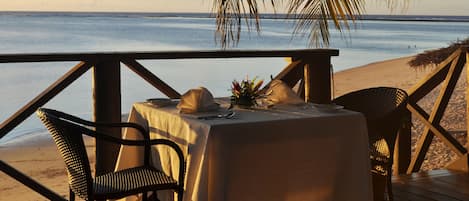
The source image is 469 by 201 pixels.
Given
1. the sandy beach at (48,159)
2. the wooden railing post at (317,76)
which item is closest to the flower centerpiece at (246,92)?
the wooden railing post at (317,76)

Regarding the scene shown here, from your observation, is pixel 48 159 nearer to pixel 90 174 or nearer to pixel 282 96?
pixel 282 96

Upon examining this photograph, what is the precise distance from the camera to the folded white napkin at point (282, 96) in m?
3.15

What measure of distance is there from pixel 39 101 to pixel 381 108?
1949 millimetres

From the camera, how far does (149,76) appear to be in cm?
387

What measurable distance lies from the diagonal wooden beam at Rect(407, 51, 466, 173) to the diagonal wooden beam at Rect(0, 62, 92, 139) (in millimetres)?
2553

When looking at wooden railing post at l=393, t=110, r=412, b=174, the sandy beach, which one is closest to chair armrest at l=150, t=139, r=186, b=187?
wooden railing post at l=393, t=110, r=412, b=174

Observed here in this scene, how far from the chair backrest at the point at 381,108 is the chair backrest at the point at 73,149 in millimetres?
1603

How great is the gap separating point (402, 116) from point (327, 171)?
32.7 inches

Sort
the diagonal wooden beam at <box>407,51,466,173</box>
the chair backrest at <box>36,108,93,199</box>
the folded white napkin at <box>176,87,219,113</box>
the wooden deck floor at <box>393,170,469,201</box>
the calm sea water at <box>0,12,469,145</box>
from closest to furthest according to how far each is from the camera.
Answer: the chair backrest at <box>36,108,93,199</box> → the folded white napkin at <box>176,87,219,113</box> → the wooden deck floor at <box>393,170,469,201</box> → the diagonal wooden beam at <box>407,51,466,173</box> → the calm sea water at <box>0,12,469,145</box>

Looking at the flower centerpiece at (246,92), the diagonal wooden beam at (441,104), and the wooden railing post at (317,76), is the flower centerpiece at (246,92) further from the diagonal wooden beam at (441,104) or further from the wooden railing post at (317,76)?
the diagonal wooden beam at (441,104)

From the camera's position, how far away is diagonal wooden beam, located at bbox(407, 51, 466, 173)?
455 cm

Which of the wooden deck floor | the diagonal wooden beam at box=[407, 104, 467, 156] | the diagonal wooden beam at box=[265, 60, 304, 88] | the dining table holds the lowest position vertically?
the wooden deck floor

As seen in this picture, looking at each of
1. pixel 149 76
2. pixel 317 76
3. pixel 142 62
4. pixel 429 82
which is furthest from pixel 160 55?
pixel 142 62

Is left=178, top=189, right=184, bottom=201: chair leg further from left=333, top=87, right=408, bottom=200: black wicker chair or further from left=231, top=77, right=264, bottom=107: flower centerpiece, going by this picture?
left=333, top=87, right=408, bottom=200: black wicker chair
